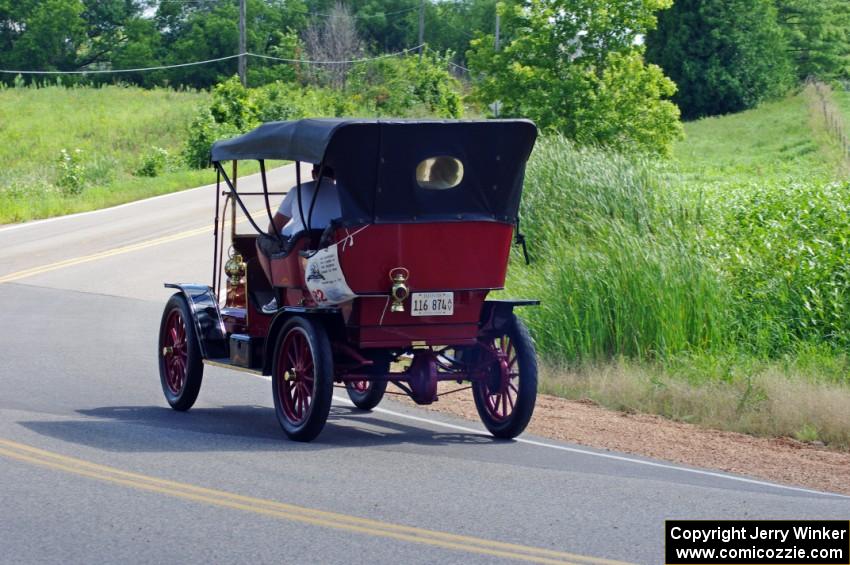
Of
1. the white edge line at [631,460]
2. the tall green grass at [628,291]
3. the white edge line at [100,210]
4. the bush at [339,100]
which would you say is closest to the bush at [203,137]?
the bush at [339,100]

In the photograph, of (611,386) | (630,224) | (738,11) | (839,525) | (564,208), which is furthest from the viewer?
(738,11)

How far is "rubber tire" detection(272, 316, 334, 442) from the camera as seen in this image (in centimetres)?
930

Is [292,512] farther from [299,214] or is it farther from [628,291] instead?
[628,291]

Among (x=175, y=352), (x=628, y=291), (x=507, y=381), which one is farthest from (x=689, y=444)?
(x=628, y=291)

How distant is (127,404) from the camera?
11.6 m

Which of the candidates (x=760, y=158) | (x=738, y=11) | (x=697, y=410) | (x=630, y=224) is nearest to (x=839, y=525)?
(x=697, y=410)

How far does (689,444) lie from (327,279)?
3.34 metres

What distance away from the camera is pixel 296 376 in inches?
386

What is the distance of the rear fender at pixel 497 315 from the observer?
10164mm

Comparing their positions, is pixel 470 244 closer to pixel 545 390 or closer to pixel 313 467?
pixel 313 467

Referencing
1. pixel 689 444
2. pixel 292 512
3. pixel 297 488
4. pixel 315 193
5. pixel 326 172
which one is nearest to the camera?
pixel 292 512

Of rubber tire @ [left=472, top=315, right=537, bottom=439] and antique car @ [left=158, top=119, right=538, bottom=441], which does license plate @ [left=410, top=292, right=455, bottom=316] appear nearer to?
antique car @ [left=158, top=119, right=538, bottom=441]

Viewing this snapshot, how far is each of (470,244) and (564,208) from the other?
1053 cm

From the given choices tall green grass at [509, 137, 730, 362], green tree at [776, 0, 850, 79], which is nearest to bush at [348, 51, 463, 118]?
green tree at [776, 0, 850, 79]
